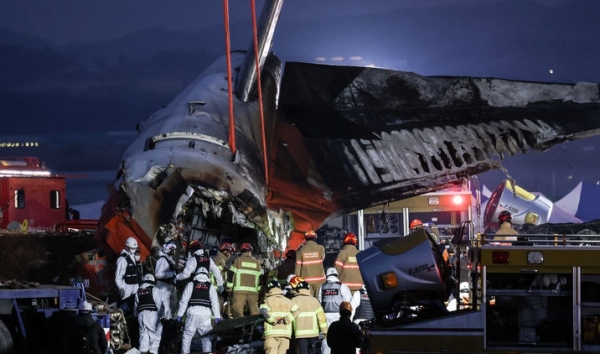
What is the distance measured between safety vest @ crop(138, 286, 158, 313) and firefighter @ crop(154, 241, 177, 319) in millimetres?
773

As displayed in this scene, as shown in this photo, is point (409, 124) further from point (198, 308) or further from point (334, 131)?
point (198, 308)

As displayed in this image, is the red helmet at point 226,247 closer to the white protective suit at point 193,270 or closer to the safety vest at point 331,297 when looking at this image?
the white protective suit at point 193,270

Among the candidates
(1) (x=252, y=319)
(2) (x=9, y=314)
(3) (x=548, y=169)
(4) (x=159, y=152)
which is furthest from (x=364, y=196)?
(3) (x=548, y=169)

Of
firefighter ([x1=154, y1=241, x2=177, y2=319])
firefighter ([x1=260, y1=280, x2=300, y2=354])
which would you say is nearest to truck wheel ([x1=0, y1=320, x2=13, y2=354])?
firefighter ([x1=260, y1=280, x2=300, y2=354])

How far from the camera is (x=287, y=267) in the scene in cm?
2242

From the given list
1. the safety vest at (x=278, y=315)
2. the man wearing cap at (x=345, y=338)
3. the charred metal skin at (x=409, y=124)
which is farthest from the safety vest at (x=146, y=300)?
the charred metal skin at (x=409, y=124)

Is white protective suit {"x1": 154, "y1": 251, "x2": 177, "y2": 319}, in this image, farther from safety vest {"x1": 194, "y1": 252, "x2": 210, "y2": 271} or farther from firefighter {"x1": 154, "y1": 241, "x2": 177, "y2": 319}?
safety vest {"x1": 194, "y1": 252, "x2": 210, "y2": 271}

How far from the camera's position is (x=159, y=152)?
74.1 ft

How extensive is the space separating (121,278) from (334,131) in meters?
→ 8.02

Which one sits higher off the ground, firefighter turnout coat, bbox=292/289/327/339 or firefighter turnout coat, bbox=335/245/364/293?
firefighter turnout coat, bbox=335/245/364/293

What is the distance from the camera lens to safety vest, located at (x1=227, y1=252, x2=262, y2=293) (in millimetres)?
20719

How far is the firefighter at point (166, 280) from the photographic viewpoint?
20.8 meters

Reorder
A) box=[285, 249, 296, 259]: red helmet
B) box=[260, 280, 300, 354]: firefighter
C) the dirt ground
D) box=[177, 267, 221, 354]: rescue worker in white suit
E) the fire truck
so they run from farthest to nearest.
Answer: the dirt ground, box=[285, 249, 296, 259]: red helmet, box=[177, 267, 221, 354]: rescue worker in white suit, box=[260, 280, 300, 354]: firefighter, the fire truck

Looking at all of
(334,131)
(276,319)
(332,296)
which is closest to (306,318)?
(276,319)
